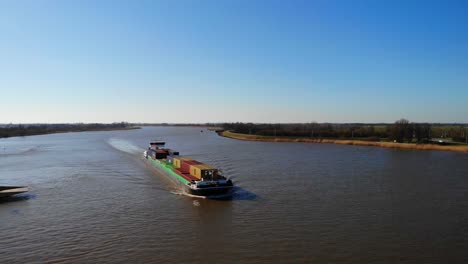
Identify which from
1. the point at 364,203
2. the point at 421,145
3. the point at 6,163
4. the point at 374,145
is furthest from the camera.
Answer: the point at 374,145

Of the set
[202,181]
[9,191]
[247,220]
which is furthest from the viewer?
[202,181]

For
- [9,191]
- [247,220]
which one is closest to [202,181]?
[247,220]

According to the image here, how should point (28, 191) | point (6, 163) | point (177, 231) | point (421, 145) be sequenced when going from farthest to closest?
point (421, 145)
point (6, 163)
point (28, 191)
point (177, 231)

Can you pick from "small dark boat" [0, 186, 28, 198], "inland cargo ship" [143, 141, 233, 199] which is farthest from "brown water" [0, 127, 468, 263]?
"inland cargo ship" [143, 141, 233, 199]

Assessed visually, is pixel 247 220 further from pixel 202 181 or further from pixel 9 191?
pixel 9 191

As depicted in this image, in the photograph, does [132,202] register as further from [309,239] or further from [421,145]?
[421,145]

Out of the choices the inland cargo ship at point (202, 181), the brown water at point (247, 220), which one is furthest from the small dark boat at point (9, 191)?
the inland cargo ship at point (202, 181)

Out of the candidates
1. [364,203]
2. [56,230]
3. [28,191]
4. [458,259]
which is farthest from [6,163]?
[458,259]

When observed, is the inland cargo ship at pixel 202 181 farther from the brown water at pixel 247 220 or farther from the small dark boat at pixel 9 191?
the small dark boat at pixel 9 191
